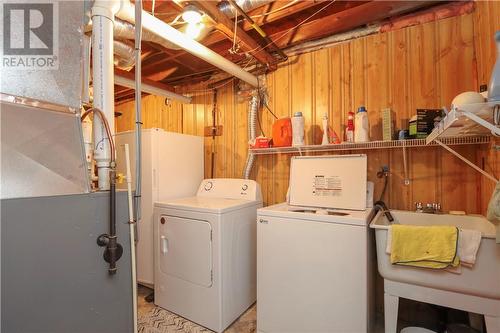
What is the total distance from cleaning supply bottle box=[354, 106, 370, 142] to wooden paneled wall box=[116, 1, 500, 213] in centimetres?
20

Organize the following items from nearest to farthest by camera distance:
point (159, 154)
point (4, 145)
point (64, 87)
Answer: point (4, 145), point (64, 87), point (159, 154)

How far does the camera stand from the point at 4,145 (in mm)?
918

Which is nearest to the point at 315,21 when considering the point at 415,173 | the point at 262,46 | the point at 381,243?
the point at 262,46

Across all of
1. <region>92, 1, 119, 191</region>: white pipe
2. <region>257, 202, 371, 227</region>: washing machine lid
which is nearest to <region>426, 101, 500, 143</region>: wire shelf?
<region>257, 202, 371, 227</region>: washing machine lid

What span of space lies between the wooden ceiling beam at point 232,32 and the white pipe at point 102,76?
1.70 ft

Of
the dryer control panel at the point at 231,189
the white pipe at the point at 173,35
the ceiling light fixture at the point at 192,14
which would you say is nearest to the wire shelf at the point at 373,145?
the dryer control panel at the point at 231,189

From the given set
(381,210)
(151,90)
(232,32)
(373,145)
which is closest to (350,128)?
(373,145)

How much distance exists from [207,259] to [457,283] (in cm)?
162

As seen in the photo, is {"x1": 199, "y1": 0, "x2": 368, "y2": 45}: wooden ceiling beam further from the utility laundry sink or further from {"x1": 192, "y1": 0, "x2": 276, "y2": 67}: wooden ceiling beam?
the utility laundry sink

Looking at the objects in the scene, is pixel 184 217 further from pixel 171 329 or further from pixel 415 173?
pixel 415 173

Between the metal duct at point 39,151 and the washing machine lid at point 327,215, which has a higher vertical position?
the metal duct at point 39,151

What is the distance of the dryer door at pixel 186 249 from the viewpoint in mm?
2029

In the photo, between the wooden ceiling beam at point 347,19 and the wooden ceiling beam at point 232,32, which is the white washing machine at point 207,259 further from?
the wooden ceiling beam at point 347,19

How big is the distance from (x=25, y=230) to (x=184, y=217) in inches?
48.6
